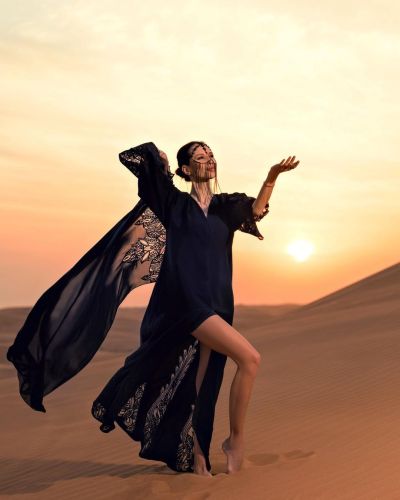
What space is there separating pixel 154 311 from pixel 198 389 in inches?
26.3

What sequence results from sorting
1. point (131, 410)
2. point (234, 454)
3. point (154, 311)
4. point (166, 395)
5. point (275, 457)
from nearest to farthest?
point (234, 454)
point (154, 311)
point (166, 395)
point (131, 410)
point (275, 457)

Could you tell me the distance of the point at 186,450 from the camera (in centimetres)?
777

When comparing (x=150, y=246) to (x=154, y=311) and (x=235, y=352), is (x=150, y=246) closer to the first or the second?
(x=154, y=311)

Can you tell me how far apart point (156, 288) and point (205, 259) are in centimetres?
51

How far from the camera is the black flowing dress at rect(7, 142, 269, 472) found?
297 inches

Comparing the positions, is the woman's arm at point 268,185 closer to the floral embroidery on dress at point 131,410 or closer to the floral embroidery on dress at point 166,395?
the floral embroidery on dress at point 166,395

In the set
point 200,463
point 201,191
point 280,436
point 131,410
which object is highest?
point 201,191

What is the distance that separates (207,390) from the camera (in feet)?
25.3

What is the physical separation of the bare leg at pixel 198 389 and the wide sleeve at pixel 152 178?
99cm

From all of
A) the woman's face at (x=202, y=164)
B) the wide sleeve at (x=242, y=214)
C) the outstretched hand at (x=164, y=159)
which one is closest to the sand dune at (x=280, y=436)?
the wide sleeve at (x=242, y=214)

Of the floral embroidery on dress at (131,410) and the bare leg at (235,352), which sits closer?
the bare leg at (235,352)

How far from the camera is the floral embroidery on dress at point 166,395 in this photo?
25.6ft

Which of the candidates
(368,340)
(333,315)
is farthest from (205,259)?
(333,315)

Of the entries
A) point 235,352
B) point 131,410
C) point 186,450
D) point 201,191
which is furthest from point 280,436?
point 201,191
